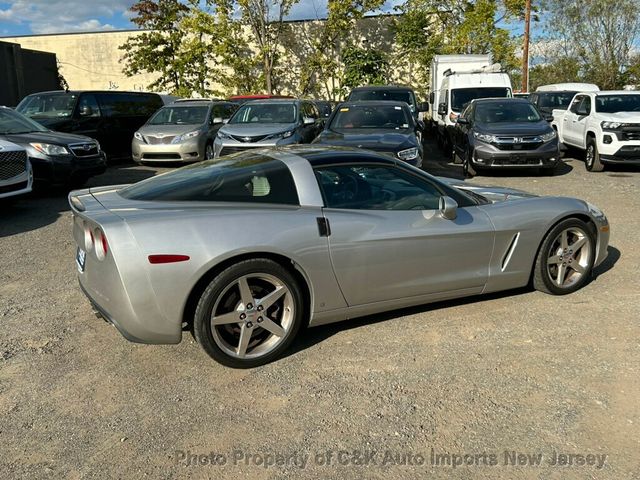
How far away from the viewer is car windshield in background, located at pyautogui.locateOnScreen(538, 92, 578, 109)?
19.7 metres

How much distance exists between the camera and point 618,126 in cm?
1206

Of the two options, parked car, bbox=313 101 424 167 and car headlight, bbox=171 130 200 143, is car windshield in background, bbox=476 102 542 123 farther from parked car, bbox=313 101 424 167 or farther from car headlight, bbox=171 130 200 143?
car headlight, bbox=171 130 200 143

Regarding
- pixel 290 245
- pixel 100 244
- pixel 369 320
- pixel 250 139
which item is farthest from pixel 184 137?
pixel 290 245

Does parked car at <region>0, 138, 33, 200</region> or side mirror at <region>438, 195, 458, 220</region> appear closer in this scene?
side mirror at <region>438, 195, 458, 220</region>

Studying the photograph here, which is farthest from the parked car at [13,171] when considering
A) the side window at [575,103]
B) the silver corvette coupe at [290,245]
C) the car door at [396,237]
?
the side window at [575,103]

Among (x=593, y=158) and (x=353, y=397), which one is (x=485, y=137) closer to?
(x=593, y=158)

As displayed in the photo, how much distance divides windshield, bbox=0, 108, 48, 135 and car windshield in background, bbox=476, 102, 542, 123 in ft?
29.9

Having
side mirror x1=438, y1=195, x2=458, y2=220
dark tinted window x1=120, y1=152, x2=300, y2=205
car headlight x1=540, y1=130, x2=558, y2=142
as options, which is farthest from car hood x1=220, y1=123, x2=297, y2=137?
Result: side mirror x1=438, y1=195, x2=458, y2=220

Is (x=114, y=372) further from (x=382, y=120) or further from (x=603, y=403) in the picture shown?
(x=382, y=120)

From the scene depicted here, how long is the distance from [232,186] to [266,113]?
9.41 m

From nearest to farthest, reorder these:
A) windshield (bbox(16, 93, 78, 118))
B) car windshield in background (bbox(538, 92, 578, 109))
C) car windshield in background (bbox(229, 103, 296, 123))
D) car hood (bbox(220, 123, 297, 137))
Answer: car hood (bbox(220, 123, 297, 137)) < car windshield in background (bbox(229, 103, 296, 123)) < windshield (bbox(16, 93, 78, 118)) < car windshield in background (bbox(538, 92, 578, 109))

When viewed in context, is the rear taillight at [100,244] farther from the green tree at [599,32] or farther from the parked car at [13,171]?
the green tree at [599,32]

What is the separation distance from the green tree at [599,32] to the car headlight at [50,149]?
32.1m

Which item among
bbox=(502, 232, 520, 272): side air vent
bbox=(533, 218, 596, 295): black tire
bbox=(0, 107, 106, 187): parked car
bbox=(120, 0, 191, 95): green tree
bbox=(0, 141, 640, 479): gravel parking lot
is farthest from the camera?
bbox=(120, 0, 191, 95): green tree
